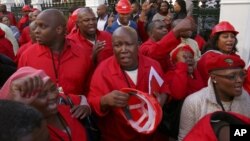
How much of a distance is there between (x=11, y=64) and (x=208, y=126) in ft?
8.02

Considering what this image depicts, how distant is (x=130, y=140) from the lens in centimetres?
293

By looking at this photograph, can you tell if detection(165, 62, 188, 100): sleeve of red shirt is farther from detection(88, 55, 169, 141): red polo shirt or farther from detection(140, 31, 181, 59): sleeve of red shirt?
detection(140, 31, 181, 59): sleeve of red shirt

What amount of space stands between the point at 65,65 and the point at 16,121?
1.95m

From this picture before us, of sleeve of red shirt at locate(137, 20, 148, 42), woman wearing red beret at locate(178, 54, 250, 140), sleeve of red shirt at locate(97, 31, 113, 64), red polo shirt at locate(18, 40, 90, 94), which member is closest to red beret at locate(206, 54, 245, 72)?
woman wearing red beret at locate(178, 54, 250, 140)

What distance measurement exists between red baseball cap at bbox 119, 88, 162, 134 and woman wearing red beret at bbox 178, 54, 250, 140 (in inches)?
14.4

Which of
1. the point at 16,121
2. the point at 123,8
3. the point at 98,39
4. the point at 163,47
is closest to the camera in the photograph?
the point at 16,121

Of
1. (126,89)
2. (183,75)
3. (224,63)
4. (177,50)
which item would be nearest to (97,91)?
(126,89)

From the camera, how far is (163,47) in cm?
355

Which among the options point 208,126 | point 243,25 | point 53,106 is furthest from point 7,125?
point 243,25

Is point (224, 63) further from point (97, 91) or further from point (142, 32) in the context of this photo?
point (142, 32)

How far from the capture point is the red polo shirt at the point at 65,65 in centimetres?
321

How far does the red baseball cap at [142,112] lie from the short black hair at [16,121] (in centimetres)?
126

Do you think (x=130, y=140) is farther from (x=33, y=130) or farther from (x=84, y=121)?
(x=33, y=130)

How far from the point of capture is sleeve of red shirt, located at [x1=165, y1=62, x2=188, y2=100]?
10.2 feet
